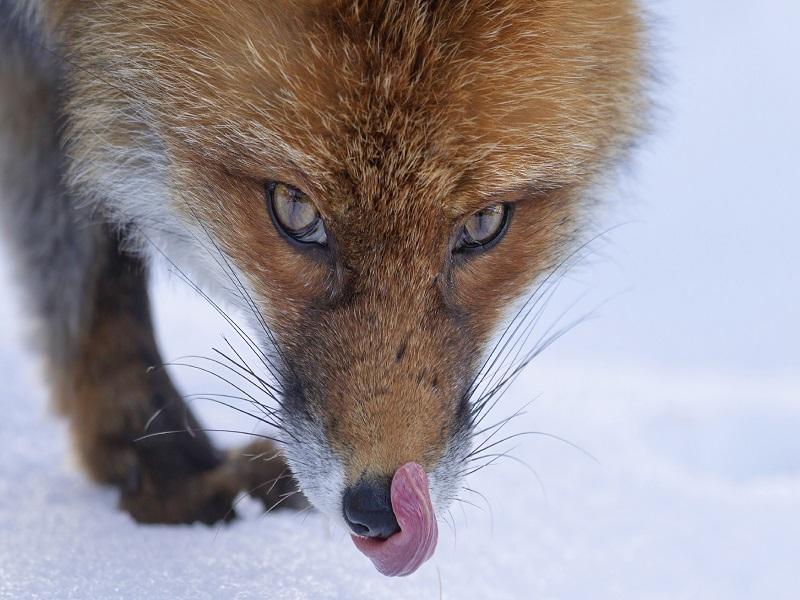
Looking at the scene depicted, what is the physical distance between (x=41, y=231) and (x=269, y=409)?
101 centimetres

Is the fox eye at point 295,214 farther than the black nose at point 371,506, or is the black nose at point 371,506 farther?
the fox eye at point 295,214

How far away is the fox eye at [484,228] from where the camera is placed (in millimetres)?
1848

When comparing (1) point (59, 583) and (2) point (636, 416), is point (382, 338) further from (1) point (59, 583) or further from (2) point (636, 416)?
(2) point (636, 416)

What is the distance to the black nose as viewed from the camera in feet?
5.29

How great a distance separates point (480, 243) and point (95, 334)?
1.13 metres

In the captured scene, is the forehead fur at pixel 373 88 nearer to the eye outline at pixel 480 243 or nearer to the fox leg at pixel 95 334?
the eye outline at pixel 480 243

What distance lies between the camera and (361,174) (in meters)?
1.70

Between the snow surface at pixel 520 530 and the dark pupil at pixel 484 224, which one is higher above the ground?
the dark pupil at pixel 484 224

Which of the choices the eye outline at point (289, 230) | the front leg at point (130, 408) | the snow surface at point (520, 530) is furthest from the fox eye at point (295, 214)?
the front leg at point (130, 408)

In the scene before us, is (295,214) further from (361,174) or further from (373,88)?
(373,88)

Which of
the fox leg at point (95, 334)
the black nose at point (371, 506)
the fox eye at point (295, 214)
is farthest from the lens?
the fox leg at point (95, 334)

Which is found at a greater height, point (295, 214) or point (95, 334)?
point (295, 214)

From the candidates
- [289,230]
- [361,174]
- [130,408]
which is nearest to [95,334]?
[130,408]

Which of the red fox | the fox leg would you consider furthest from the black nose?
the fox leg
